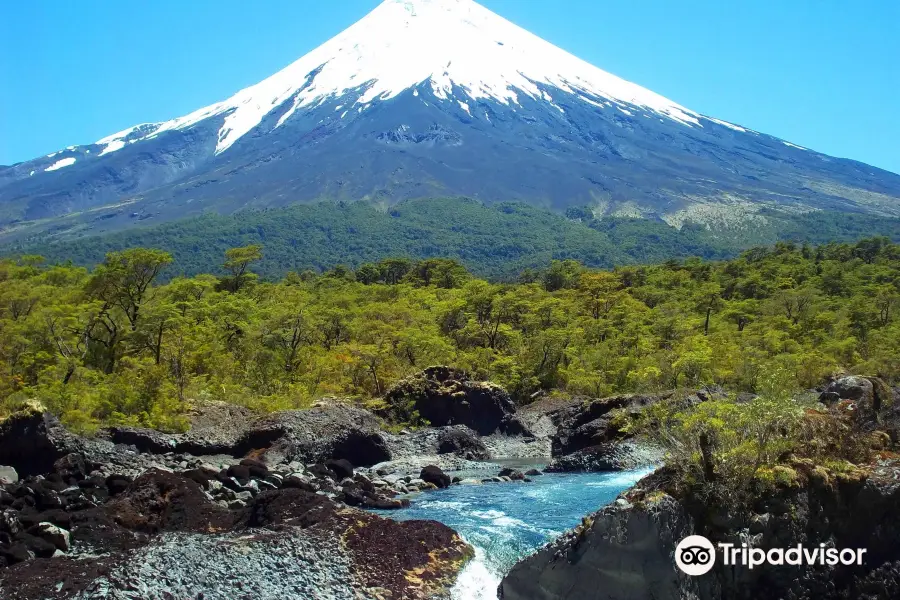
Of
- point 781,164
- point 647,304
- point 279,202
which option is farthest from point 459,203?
point 647,304

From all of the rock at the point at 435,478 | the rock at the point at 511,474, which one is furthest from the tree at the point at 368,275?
the rock at the point at 435,478

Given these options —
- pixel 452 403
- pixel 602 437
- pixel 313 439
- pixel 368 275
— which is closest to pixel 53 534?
pixel 313 439

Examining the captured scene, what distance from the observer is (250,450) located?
22.0 meters

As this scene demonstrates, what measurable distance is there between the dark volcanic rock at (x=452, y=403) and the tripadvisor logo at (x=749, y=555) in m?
18.7

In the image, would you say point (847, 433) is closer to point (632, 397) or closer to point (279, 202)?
point (632, 397)

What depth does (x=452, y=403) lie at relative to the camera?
2797cm

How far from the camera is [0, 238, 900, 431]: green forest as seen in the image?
85.1 ft

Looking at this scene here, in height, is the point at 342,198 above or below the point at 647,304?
above

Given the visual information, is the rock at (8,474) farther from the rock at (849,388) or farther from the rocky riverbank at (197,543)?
the rock at (849,388)

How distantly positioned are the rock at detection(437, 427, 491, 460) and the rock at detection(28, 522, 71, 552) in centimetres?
1401

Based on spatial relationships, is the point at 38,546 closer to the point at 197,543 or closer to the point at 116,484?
the point at 197,543

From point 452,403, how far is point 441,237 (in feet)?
349

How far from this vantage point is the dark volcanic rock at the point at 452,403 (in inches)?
1096

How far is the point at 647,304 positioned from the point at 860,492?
41254 millimetres
